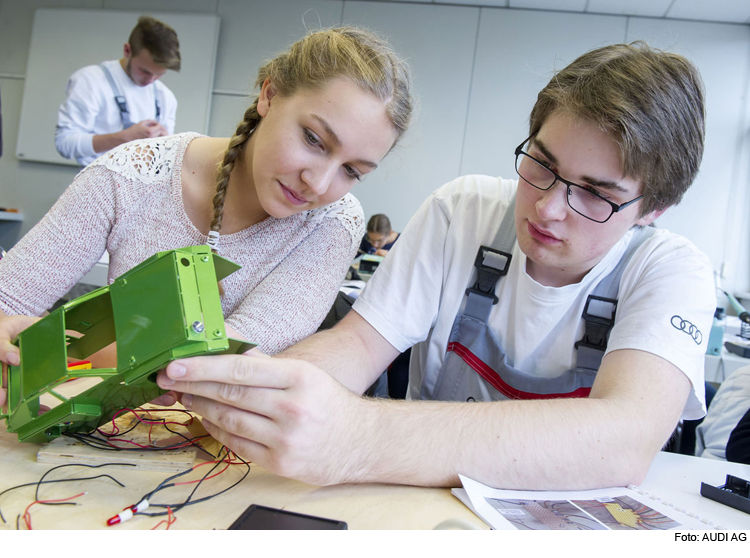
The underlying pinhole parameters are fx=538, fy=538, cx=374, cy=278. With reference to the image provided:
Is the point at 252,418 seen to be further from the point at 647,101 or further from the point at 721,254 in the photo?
the point at 721,254

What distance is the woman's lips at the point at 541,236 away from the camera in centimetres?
109

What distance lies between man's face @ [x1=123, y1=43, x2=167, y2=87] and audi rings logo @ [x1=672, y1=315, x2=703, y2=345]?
10.2 ft

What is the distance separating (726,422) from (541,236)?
794 millimetres

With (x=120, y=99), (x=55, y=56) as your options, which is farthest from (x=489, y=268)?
(x=55, y=56)

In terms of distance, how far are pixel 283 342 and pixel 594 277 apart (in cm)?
70

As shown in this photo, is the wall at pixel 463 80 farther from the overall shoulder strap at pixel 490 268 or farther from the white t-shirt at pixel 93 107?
the overall shoulder strap at pixel 490 268

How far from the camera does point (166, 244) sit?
4.24ft

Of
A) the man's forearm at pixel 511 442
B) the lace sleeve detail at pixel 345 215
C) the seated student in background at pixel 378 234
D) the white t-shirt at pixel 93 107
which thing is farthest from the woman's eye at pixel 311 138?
the seated student in background at pixel 378 234

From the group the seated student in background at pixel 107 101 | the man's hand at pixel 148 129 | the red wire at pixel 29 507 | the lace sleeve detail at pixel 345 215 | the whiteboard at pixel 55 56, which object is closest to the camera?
the red wire at pixel 29 507

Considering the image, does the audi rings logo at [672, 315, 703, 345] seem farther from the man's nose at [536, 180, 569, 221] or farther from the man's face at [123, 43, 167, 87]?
the man's face at [123, 43, 167, 87]

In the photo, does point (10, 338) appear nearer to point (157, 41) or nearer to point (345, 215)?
point (345, 215)

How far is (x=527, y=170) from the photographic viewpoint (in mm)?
1119

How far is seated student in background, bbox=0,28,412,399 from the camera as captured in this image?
1155 millimetres
